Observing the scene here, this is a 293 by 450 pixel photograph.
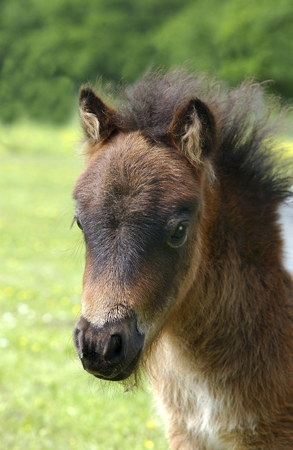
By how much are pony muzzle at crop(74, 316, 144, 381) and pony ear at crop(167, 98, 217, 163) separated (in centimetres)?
97

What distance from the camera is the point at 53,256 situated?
11086 mm

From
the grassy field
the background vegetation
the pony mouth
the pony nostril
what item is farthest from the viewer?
the background vegetation

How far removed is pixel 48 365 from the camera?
5945 millimetres

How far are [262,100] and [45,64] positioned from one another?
28.2m

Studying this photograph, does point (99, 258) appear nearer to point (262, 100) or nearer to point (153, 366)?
point (153, 366)

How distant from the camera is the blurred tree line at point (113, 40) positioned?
76.7ft

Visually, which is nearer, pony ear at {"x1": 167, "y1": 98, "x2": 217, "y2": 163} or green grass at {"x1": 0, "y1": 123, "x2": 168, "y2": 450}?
pony ear at {"x1": 167, "y1": 98, "x2": 217, "y2": 163}

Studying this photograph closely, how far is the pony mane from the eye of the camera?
2.93 m

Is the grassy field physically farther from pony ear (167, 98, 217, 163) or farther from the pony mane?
pony ear (167, 98, 217, 163)

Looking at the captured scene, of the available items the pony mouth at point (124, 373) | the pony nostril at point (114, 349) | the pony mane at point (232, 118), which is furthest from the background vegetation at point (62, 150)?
the pony nostril at point (114, 349)

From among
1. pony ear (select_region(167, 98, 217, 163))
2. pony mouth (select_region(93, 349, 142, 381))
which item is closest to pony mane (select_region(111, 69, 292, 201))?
pony ear (select_region(167, 98, 217, 163))

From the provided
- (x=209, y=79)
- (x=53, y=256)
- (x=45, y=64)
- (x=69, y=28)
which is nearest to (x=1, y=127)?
(x=45, y=64)

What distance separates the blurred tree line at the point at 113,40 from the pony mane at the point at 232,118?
1780 centimetres

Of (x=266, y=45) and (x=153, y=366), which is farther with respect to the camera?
(x=266, y=45)
